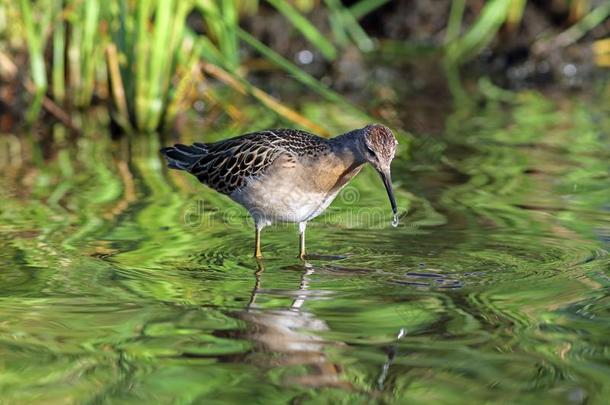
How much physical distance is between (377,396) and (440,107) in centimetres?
814

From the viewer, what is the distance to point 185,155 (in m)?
8.55

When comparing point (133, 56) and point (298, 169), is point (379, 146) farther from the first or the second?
point (133, 56)

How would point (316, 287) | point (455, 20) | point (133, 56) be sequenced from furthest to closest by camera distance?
point (455, 20)
point (133, 56)
point (316, 287)

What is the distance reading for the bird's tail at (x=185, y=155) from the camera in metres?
8.46

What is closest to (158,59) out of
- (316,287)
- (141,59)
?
(141,59)

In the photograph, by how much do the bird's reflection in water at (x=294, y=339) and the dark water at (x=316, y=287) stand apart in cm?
1

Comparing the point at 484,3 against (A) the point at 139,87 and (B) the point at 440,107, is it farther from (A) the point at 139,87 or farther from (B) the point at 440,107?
(A) the point at 139,87

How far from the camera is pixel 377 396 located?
522 cm

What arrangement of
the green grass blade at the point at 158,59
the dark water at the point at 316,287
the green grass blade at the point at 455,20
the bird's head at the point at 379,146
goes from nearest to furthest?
the dark water at the point at 316,287, the bird's head at the point at 379,146, the green grass blade at the point at 158,59, the green grass blade at the point at 455,20

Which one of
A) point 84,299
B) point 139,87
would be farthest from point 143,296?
point 139,87

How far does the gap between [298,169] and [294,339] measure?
1766 millimetres

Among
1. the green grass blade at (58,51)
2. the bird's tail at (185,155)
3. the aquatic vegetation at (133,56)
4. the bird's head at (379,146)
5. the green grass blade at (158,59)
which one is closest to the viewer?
the bird's head at (379,146)

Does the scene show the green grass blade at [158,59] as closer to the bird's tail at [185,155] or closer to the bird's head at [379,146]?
the bird's tail at [185,155]

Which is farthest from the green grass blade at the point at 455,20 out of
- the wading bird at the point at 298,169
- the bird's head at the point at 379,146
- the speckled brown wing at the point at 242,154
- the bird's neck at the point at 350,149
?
the bird's head at the point at 379,146
